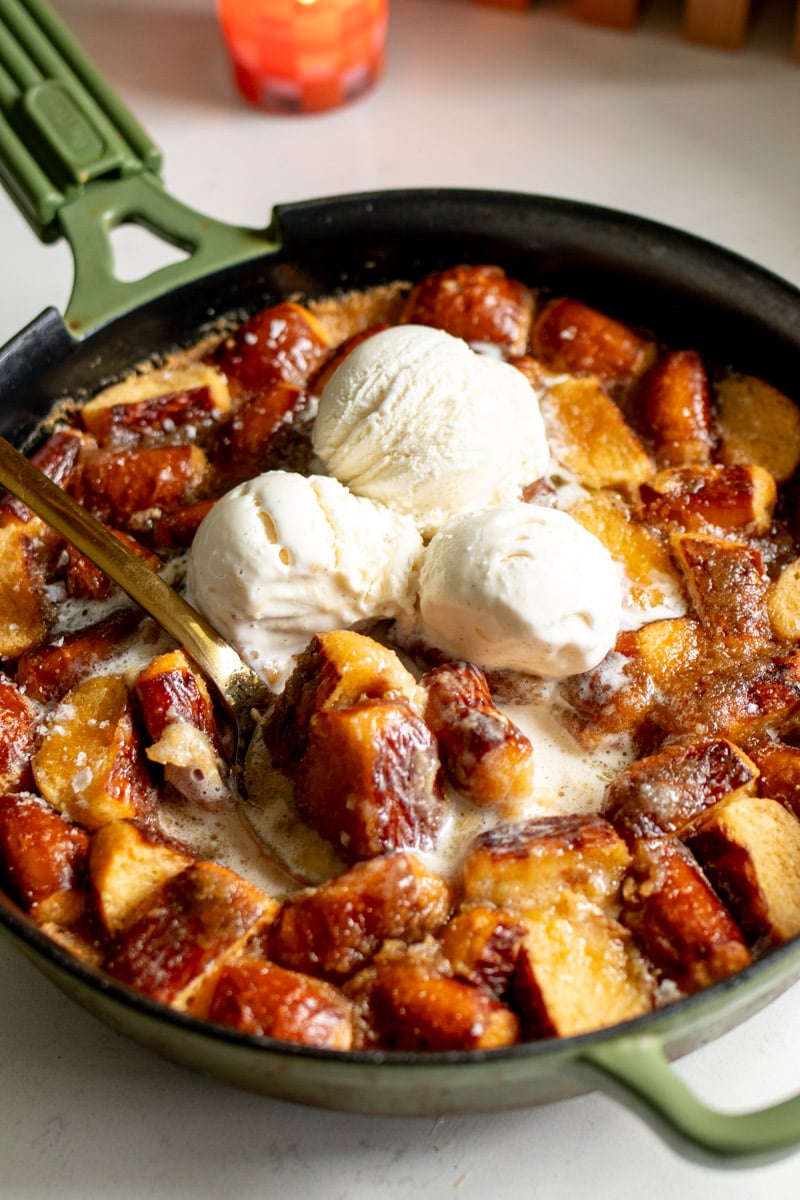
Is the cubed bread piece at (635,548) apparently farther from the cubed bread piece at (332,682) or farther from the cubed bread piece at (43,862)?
the cubed bread piece at (43,862)

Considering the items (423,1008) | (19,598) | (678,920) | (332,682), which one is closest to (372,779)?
(332,682)

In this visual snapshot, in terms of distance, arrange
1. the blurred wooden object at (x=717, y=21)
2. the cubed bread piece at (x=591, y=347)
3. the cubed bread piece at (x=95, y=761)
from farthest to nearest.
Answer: the blurred wooden object at (x=717, y=21), the cubed bread piece at (x=591, y=347), the cubed bread piece at (x=95, y=761)

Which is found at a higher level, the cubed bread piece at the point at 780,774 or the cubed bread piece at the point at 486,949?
the cubed bread piece at the point at 486,949

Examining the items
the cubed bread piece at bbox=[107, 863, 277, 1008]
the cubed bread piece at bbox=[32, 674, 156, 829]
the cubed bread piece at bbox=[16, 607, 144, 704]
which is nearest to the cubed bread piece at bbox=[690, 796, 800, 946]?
the cubed bread piece at bbox=[107, 863, 277, 1008]

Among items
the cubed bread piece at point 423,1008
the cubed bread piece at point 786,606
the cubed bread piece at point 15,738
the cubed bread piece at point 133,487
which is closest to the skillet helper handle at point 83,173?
the cubed bread piece at point 133,487

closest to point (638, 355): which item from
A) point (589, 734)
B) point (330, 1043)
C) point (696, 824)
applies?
point (589, 734)

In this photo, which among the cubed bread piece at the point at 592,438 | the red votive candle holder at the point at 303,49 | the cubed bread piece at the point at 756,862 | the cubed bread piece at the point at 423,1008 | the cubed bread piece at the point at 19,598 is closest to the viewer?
the cubed bread piece at the point at 423,1008
